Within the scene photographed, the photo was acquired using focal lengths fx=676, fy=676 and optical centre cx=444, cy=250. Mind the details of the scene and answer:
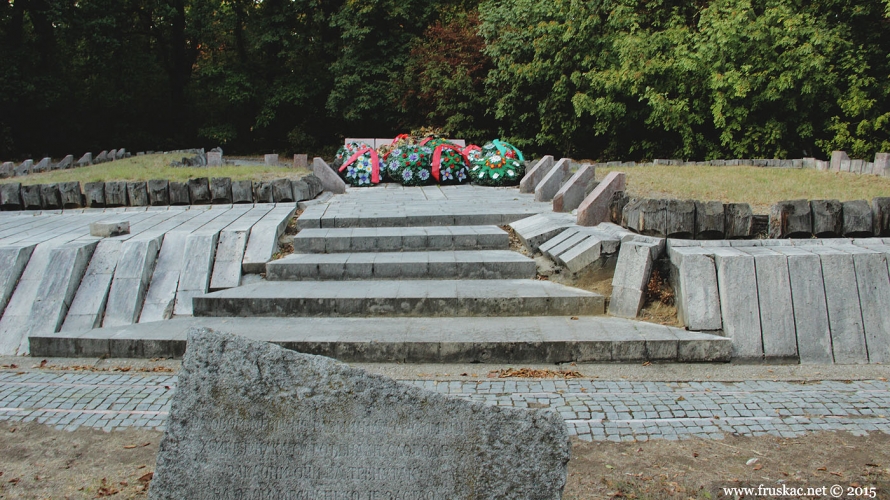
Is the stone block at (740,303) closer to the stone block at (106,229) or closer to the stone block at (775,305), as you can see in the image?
the stone block at (775,305)

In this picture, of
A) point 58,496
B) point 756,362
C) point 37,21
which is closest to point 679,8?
point 756,362

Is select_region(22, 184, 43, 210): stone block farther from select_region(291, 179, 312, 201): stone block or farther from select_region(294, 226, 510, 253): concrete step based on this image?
select_region(294, 226, 510, 253): concrete step

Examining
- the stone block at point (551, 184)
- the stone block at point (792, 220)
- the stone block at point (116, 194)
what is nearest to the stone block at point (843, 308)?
the stone block at point (792, 220)

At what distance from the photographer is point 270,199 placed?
26.2ft

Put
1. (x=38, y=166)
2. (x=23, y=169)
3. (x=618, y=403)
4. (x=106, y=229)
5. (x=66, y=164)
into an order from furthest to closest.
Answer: (x=66, y=164), (x=38, y=166), (x=23, y=169), (x=106, y=229), (x=618, y=403)

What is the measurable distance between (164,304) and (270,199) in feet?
9.21

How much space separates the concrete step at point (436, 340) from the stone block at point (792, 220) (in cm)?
121

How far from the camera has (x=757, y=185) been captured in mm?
7199

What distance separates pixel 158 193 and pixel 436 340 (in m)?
4.92

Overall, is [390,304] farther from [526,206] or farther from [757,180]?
[757,180]

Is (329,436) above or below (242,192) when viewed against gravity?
Answer: below

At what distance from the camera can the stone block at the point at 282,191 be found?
795 cm

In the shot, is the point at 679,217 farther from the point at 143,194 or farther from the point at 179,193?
the point at 143,194

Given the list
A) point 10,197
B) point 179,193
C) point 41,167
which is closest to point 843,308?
point 179,193
